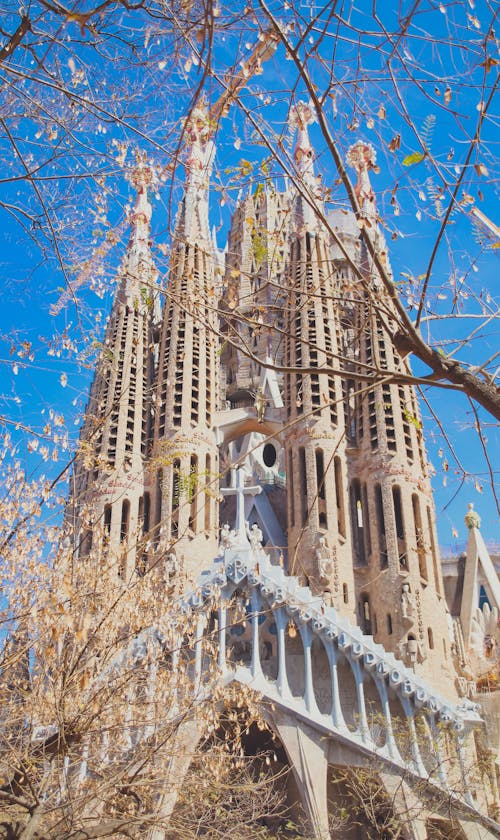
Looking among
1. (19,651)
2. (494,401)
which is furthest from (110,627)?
(494,401)

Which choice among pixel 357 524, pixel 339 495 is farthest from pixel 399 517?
pixel 339 495

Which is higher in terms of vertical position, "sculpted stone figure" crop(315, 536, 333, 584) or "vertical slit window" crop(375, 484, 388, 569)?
"vertical slit window" crop(375, 484, 388, 569)

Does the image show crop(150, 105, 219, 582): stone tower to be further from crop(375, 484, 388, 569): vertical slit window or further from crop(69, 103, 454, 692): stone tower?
crop(375, 484, 388, 569): vertical slit window

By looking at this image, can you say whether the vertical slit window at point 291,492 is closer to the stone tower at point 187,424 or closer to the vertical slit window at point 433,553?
the stone tower at point 187,424

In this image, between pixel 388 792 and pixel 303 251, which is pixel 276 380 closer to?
pixel 303 251

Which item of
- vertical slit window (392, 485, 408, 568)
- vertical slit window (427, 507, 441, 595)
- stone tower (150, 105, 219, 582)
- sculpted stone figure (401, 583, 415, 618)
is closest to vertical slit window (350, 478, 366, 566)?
vertical slit window (392, 485, 408, 568)

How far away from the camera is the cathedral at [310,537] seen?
1948 cm

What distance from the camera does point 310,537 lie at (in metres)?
25.4

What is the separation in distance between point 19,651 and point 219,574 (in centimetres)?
1311

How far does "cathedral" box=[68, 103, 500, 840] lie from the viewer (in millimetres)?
19484

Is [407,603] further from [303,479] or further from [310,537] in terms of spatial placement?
[303,479]

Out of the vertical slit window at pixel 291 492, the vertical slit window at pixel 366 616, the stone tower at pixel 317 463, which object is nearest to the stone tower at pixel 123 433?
the vertical slit window at pixel 291 492

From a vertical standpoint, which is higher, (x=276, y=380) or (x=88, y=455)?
(x=276, y=380)

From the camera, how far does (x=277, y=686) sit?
20578mm
